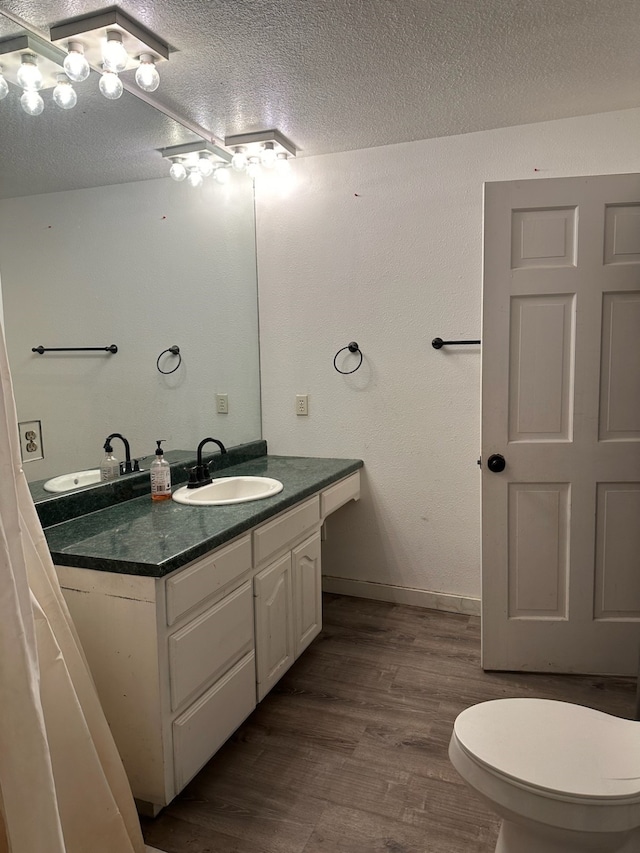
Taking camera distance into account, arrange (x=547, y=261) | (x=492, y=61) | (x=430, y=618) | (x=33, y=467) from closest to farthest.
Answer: (x=33, y=467), (x=492, y=61), (x=547, y=261), (x=430, y=618)

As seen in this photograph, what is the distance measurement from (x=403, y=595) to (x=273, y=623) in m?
1.10

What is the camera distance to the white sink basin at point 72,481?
192cm

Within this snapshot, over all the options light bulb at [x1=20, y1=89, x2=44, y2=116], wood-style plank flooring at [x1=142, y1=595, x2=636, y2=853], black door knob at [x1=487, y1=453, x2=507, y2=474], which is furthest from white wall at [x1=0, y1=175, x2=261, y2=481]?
black door knob at [x1=487, y1=453, x2=507, y2=474]

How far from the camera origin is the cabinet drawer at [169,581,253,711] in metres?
1.58

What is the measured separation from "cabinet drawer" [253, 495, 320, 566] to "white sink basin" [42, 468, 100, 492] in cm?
64

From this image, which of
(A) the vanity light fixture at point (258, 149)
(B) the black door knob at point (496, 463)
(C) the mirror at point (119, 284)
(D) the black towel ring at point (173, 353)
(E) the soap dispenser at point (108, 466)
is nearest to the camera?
(C) the mirror at point (119, 284)

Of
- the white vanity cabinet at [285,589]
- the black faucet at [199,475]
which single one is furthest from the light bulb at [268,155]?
the white vanity cabinet at [285,589]

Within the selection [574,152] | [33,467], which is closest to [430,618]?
[33,467]

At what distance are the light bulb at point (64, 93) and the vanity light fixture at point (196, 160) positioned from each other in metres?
0.60

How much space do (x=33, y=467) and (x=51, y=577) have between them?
0.67m

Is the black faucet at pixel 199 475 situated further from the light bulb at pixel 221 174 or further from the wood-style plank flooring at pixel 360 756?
the light bulb at pixel 221 174

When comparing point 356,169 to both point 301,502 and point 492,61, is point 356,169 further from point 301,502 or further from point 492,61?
point 301,502

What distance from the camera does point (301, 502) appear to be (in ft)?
7.75

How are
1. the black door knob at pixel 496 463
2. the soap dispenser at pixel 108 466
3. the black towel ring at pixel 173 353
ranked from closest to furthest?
the soap dispenser at pixel 108 466 < the black door knob at pixel 496 463 < the black towel ring at pixel 173 353
